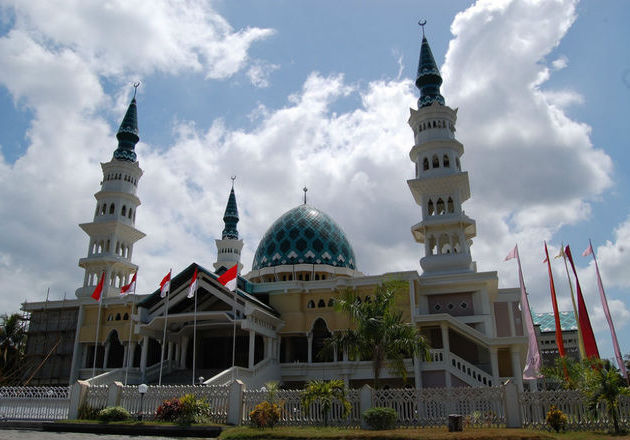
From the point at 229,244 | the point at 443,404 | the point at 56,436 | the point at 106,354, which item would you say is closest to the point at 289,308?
the point at 106,354

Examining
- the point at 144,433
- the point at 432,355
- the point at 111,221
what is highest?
the point at 111,221

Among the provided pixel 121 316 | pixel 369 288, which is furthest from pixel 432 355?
pixel 121 316

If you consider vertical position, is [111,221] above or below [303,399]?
above

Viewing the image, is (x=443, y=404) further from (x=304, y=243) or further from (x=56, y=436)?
(x=304, y=243)

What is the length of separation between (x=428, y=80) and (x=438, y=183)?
338 inches

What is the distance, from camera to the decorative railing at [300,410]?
52.9 ft

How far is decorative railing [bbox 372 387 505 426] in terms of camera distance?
604 inches

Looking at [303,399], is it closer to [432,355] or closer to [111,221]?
[432,355]

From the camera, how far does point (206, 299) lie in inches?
1190

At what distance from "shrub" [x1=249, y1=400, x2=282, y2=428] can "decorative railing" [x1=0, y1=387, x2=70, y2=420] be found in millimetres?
7615

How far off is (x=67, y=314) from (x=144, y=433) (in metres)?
22.3

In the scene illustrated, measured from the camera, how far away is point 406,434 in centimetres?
1336

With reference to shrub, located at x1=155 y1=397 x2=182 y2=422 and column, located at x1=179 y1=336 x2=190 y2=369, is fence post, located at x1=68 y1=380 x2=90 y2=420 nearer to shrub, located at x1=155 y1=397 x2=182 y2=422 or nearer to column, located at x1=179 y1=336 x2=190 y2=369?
shrub, located at x1=155 y1=397 x2=182 y2=422

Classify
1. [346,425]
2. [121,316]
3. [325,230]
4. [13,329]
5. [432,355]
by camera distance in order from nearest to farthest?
1. [346,425]
2. [432,355]
3. [121,316]
4. [13,329]
5. [325,230]
